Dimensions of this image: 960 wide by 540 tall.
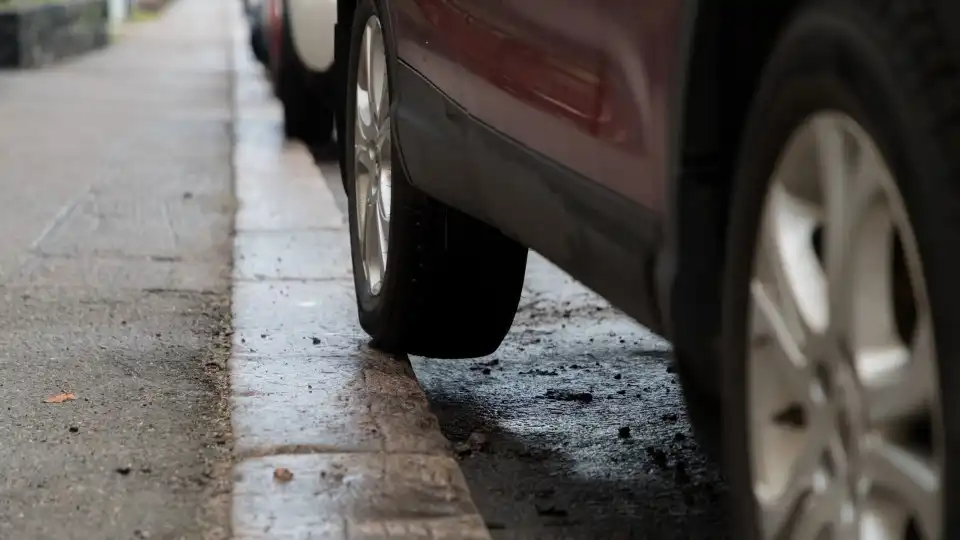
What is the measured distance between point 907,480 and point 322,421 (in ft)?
6.20

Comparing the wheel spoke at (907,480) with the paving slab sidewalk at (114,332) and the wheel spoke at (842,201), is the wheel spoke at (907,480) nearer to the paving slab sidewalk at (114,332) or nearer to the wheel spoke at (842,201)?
the wheel spoke at (842,201)

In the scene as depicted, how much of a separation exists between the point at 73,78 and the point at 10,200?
941cm

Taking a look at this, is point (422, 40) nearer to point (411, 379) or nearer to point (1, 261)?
point (411, 379)

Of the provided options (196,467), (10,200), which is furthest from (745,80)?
(10,200)

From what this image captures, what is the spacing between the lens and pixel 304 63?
8.37m

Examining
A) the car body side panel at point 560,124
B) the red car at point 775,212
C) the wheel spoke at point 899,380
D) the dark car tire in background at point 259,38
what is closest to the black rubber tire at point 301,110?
the dark car tire in background at point 259,38

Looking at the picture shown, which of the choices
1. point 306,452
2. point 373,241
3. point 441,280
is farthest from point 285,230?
point 306,452

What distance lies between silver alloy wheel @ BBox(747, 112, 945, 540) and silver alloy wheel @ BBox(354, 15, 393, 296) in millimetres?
1915

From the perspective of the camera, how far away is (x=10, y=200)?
6691 millimetres

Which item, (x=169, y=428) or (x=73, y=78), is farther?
(x=73, y=78)

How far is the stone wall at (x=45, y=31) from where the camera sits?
53.3 ft

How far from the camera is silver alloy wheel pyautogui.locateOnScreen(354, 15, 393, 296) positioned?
3703 mm

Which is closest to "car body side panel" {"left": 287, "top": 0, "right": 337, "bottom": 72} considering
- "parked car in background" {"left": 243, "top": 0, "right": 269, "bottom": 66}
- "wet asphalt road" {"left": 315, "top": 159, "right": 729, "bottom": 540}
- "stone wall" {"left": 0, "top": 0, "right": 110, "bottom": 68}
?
"parked car in background" {"left": 243, "top": 0, "right": 269, "bottom": 66}

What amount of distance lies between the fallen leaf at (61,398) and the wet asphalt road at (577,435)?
0.87m
